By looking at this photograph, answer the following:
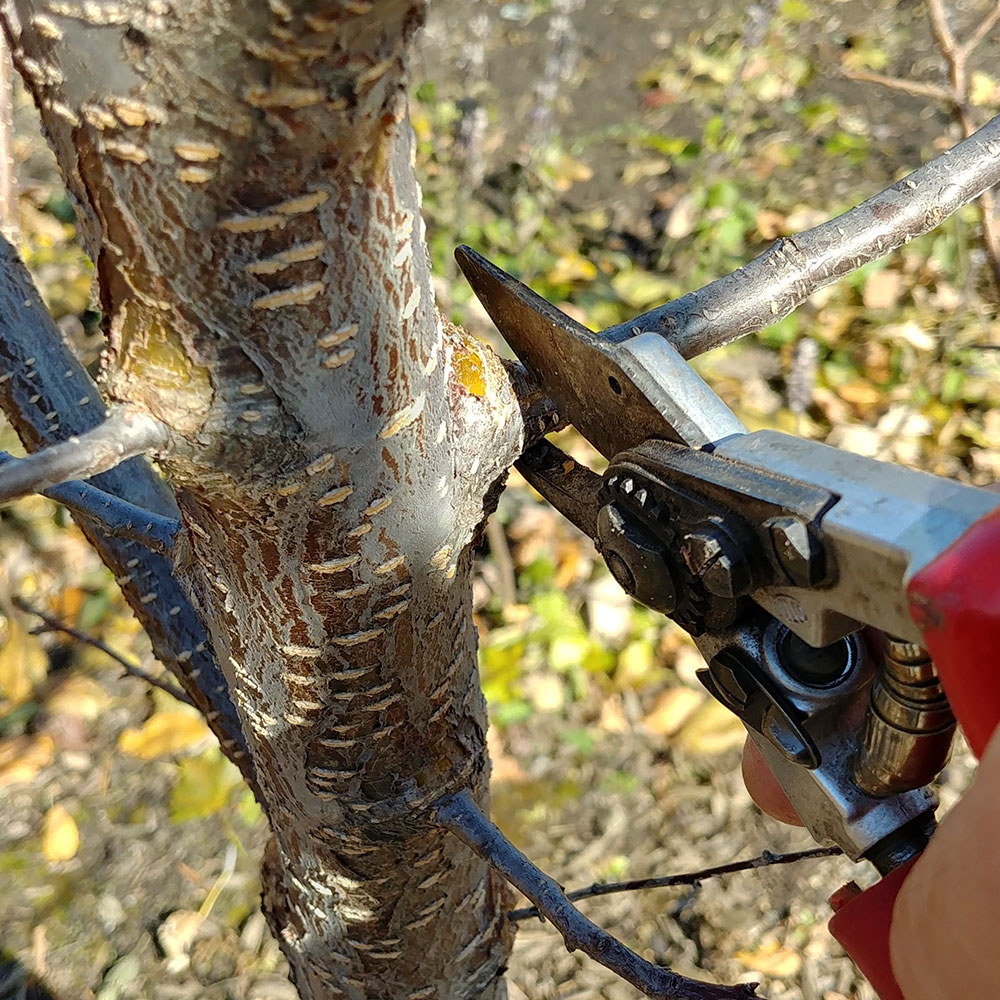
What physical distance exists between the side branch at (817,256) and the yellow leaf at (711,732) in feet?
4.66

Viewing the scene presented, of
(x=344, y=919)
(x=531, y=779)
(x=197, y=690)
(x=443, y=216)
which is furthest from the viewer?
(x=443, y=216)

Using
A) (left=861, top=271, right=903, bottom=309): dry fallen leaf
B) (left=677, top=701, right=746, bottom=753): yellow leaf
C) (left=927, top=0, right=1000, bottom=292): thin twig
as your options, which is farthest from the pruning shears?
(left=861, top=271, right=903, bottom=309): dry fallen leaf

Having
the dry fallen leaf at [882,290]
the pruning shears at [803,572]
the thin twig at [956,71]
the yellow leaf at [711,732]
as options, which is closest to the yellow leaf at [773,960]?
the yellow leaf at [711,732]

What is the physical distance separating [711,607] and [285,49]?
56cm

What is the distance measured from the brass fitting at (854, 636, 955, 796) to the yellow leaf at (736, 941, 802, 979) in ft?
3.97

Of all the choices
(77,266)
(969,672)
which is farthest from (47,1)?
(77,266)

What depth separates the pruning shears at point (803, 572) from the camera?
0.64 m

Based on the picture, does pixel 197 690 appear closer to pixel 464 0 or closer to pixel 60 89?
pixel 60 89

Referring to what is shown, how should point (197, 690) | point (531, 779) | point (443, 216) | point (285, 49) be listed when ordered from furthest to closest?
point (443, 216) → point (531, 779) → point (197, 690) → point (285, 49)

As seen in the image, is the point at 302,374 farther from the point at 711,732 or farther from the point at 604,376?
the point at 711,732

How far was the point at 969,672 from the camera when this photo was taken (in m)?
0.61

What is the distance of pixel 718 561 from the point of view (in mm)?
756

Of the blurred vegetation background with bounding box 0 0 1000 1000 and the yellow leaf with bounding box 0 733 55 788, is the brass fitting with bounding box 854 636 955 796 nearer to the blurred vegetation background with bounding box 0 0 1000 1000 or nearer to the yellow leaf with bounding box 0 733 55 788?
the blurred vegetation background with bounding box 0 0 1000 1000

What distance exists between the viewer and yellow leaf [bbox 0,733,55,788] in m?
2.07
